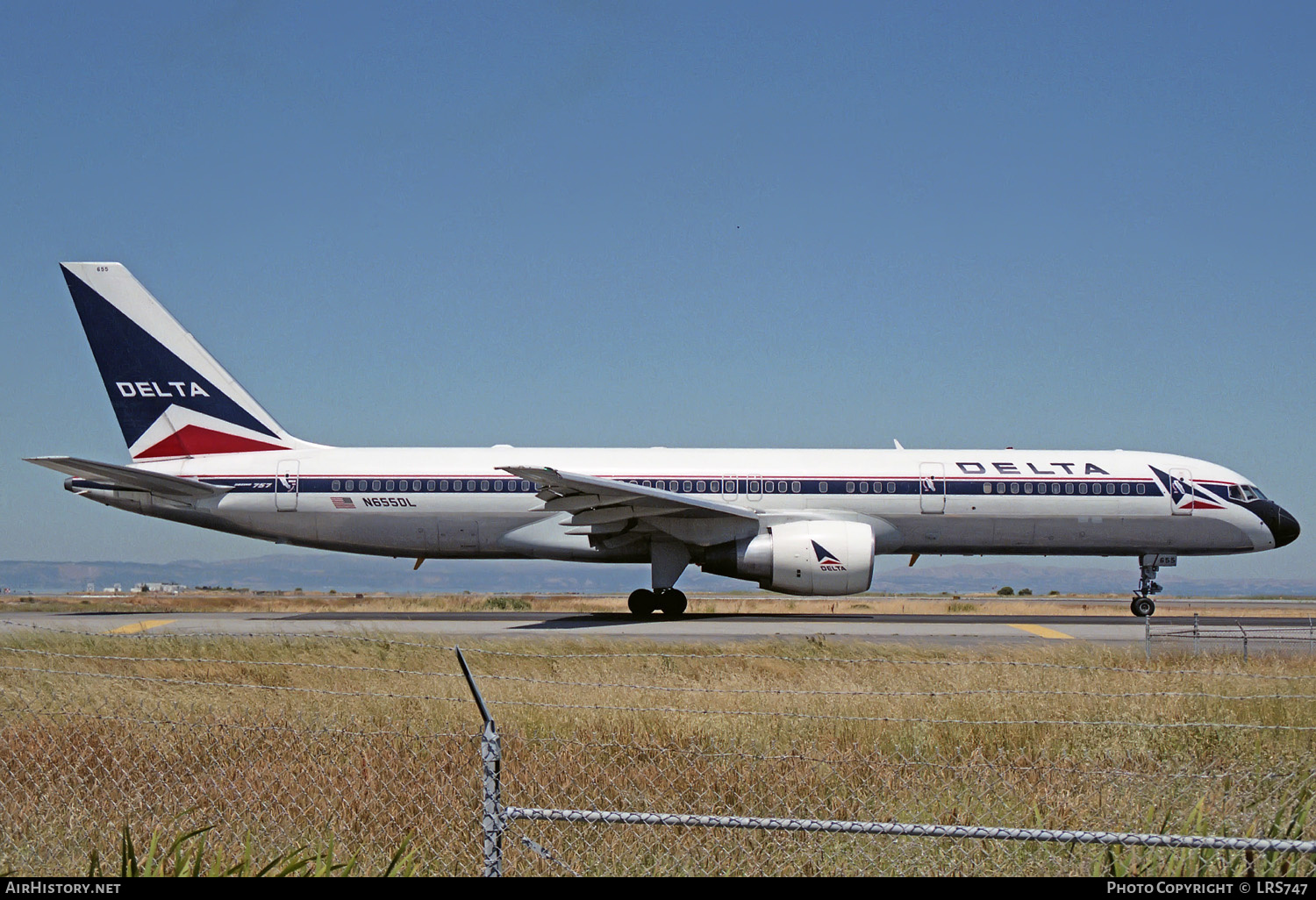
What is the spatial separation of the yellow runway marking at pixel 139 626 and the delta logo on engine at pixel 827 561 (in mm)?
12588

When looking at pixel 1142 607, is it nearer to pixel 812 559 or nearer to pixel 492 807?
pixel 812 559

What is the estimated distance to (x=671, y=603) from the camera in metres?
Answer: 24.2

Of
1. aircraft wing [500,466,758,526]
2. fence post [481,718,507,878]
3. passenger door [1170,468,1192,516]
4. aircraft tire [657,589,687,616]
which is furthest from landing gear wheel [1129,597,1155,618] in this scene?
fence post [481,718,507,878]

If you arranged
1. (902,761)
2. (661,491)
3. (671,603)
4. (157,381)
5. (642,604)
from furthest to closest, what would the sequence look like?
(157,381), (642,604), (671,603), (661,491), (902,761)

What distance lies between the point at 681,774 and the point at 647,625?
13.5 m

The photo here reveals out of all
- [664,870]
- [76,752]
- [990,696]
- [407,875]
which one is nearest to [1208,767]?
[990,696]

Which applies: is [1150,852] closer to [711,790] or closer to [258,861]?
[711,790]

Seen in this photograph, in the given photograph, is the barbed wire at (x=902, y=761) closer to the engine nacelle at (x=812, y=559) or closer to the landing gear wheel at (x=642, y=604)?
the engine nacelle at (x=812, y=559)

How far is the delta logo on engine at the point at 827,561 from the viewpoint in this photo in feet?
72.5

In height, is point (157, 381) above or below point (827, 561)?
above

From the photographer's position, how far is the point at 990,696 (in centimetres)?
1062

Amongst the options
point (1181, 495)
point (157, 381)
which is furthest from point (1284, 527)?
point (157, 381)

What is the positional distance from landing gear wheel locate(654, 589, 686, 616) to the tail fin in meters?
9.06

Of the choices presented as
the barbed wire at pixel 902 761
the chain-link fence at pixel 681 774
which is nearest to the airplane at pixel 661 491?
the chain-link fence at pixel 681 774
